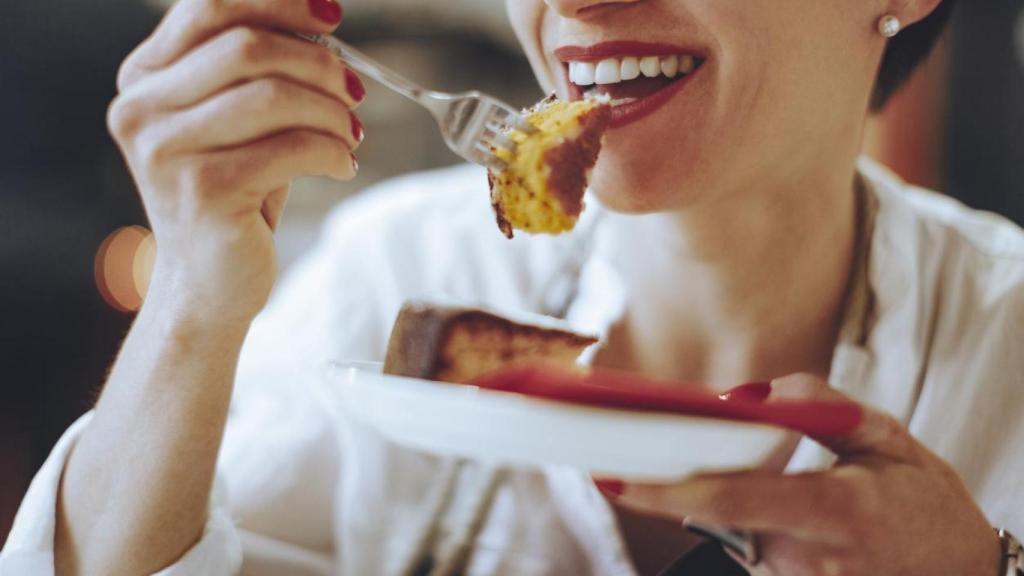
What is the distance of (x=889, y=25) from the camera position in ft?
4.01

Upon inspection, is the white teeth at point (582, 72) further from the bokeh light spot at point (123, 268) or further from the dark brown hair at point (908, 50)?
the bokeh light spot at point (123, 268)

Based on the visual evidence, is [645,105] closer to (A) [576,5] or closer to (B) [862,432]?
(A) [576,5]

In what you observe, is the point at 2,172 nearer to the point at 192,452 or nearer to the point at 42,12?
the point at 42,12

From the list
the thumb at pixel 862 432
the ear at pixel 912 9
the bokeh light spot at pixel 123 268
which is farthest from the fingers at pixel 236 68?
the bokeh light spot at pixel 123 268

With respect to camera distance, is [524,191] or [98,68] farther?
[98,68]

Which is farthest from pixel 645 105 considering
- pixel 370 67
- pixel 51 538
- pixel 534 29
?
pixel 51 538

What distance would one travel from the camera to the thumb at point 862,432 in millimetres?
754

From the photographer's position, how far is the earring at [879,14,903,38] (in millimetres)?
1221

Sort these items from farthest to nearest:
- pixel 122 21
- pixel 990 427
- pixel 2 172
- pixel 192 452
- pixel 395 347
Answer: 1. pixel 122 21
2. pixel 2 172
3. pixel 990 427
4. pixel 192 452
5. pixel 395 347

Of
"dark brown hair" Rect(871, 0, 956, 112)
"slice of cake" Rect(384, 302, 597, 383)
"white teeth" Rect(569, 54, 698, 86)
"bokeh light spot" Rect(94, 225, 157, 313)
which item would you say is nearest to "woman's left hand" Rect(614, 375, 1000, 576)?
"slice of cake" Rect(384, 302, 597, 383)

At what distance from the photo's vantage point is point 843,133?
4.38 ft

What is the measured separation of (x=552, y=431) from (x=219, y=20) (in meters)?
0.56

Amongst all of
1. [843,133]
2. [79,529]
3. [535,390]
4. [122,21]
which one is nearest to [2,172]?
[122,21]

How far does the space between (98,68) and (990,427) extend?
13.3 ft
